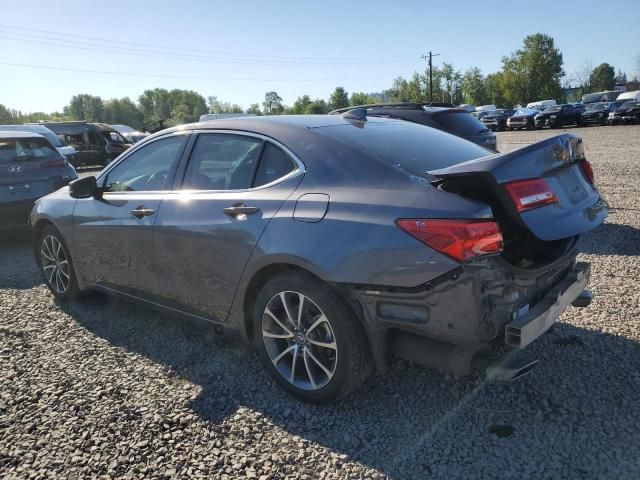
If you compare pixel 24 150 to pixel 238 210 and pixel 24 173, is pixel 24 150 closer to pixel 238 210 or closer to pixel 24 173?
pixel 24 173

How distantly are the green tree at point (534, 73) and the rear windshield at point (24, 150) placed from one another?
85884mm

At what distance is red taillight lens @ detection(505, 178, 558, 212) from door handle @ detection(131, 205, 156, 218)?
2433 millimetres

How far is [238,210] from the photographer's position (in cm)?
316

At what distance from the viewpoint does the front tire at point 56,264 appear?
476cm

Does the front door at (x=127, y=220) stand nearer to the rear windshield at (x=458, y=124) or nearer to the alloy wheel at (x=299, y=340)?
the alloy wheel at (x=299, y=340)

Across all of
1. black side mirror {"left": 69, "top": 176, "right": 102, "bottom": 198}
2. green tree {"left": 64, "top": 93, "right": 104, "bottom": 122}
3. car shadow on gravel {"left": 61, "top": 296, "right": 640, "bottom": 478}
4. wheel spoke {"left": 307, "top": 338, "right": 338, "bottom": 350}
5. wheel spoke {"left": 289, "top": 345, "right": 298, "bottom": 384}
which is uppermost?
green tree {"left": 64, "top": 93, "right": 104, "bottom": 122}

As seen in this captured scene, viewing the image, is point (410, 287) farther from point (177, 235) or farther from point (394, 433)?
point (177, 235)

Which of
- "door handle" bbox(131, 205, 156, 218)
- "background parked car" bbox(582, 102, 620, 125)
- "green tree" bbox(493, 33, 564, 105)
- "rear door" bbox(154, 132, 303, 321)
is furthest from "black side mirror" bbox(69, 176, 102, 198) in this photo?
"green tree" bbox(493, 33, 564, 105)

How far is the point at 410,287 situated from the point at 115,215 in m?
2.59

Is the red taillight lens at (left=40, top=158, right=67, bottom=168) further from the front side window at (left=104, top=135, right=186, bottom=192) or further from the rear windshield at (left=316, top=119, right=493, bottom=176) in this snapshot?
the rear windshield at (left=316, top=119, right=493, bottom=176)

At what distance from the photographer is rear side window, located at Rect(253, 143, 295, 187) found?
Result: 3127 millimetres

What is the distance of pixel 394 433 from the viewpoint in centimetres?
276

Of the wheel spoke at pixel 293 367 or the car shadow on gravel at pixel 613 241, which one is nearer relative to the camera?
the wheel spoke at pixel 293 367

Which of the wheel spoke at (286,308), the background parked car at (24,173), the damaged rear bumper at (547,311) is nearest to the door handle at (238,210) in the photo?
the wheel spoke at (286,308)
